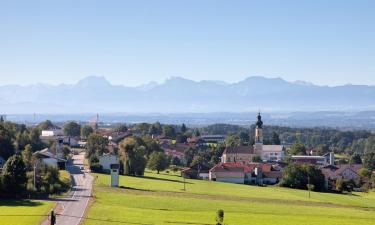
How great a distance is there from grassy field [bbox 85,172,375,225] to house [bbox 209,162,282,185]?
1467 cm

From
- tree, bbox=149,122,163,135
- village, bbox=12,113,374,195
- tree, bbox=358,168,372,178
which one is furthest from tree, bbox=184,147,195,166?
tree, bbox=149,122,163,135

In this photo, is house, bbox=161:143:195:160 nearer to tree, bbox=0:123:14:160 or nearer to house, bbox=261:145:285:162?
house, bbox=261:145:285:162

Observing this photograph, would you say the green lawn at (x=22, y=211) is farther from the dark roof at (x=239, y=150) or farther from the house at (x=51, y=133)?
the house at (x=51, y=133)


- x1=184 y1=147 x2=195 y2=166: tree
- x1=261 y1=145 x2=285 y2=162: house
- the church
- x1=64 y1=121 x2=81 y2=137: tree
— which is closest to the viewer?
x1=184 y1=147 x2=195 y2=166: tree

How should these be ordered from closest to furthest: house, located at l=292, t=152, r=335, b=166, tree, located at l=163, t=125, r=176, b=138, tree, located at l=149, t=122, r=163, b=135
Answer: house, located at l=292, t=152, r=335, b=166
tree, located at l=149, t=122, r=163, b=135
tree, located at l=163, t=125, r=176, b=138

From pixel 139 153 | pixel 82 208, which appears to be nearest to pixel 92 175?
pixel 139 153

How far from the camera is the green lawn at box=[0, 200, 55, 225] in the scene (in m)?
40.0

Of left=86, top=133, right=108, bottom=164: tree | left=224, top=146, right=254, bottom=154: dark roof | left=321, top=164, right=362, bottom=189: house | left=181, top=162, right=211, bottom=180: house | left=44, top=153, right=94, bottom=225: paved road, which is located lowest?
left=321, top=164, right=362, bottom=189: house

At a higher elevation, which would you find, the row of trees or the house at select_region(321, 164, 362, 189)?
the row of trees

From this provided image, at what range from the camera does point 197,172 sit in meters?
88.1

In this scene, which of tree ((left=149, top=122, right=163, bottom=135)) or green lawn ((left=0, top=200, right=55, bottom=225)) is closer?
green lawn ((left=0, top=200, right=55, bottom=225))

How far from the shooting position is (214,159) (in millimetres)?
115938

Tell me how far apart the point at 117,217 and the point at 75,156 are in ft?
197

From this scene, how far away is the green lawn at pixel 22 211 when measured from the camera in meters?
40.0
